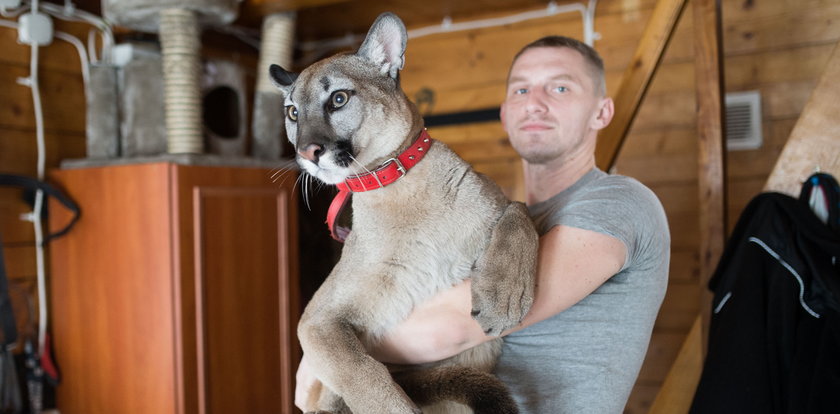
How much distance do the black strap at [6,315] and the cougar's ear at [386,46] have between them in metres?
1.99

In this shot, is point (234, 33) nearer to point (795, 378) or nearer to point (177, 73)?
point (177, 73)

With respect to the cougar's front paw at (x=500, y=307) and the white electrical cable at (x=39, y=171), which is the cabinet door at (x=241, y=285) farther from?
the cougar's front paw at (x=500, y=307)

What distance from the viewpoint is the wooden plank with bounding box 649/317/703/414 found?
230cm

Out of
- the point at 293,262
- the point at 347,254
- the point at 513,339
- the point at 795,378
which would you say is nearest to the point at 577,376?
the point at 513,339

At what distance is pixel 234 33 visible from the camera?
3.89 metres

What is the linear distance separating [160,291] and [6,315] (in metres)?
0.59

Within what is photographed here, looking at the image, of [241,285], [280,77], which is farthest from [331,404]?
[241,285]

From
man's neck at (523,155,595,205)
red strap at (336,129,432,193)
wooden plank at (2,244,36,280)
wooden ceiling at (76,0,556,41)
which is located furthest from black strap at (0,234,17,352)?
man's neck at (523,155,595,205)

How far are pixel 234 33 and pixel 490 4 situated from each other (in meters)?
1.48

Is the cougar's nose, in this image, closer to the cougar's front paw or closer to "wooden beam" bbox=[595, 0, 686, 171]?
the cougar's front paw

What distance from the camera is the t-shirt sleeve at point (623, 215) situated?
146cm

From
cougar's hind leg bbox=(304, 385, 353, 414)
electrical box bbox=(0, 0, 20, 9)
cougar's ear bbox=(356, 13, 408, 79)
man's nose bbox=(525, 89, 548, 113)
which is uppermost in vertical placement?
electrical box bbox=(0, 0, 20, 9)

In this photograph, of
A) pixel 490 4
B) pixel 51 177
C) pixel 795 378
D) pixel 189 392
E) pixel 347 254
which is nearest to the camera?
pixel 347 254

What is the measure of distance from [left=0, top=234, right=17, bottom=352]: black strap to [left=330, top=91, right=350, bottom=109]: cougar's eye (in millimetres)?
1949
